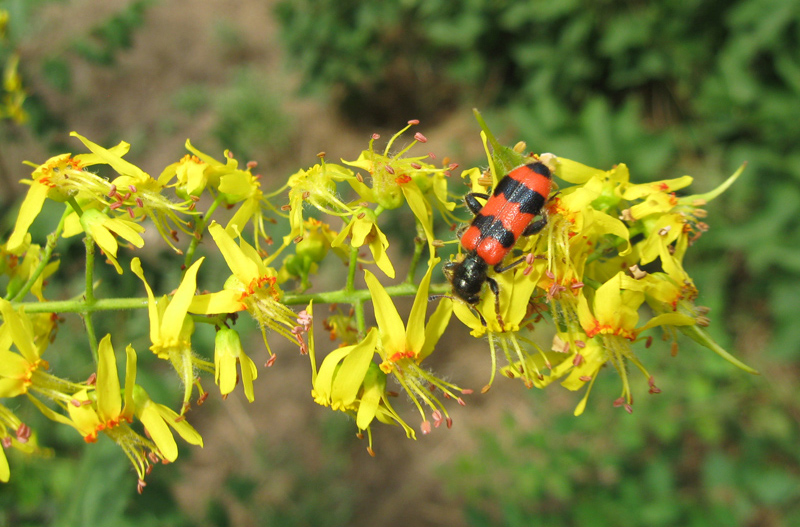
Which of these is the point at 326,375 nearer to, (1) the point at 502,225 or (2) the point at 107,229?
(1) the point at 502,225

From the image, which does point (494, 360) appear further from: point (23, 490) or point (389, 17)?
point (389, 17)

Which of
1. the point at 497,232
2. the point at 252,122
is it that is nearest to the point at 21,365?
the point at 497,232

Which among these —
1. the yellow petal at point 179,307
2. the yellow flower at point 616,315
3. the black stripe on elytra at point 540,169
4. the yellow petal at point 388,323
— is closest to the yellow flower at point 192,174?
the yellow petal at point 179,307

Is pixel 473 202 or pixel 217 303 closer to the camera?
Result: pixel 217 303

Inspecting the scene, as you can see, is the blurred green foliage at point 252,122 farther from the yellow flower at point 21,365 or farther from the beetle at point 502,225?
the beetle at point 502,225

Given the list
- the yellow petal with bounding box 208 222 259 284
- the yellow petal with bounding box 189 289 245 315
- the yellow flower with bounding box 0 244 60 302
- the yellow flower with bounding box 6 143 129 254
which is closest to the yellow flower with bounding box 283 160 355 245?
the yellow petal with bounding box 208 222 259 284

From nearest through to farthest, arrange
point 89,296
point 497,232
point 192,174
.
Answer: point 497,232 → point 89,296 → point 192,174
